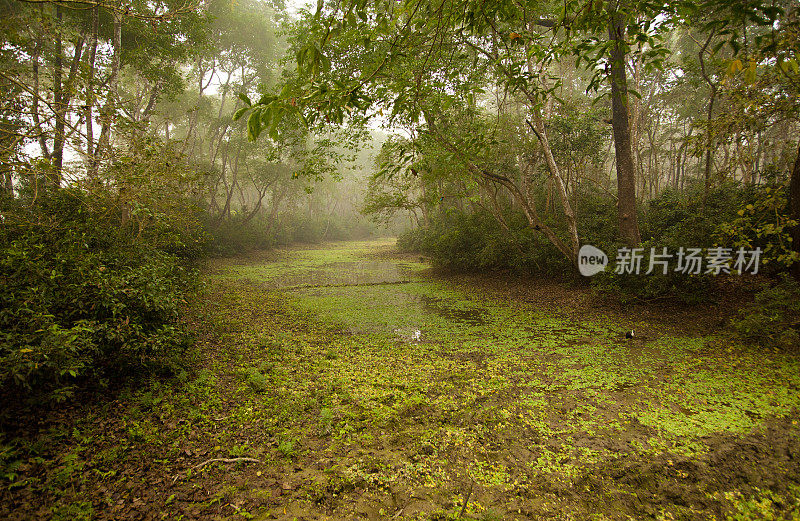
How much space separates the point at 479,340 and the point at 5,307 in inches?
175

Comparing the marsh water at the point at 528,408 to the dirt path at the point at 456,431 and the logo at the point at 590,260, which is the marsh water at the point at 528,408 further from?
the logo at the point at 590,260

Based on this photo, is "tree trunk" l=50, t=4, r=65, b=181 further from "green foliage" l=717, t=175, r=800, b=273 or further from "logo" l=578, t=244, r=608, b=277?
"logo" l=578, t=244, r=608, b=277

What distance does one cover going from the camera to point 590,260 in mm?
6605

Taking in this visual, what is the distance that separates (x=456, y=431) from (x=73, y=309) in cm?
308

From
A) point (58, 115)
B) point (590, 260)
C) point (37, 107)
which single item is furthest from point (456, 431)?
point (590, 260)

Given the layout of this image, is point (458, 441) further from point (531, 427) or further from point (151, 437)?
point (151, 437)

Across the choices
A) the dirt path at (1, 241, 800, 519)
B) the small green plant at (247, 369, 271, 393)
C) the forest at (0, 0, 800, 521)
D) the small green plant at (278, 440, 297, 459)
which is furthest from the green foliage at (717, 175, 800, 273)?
the small green plant at (247, 369, 271, 393)

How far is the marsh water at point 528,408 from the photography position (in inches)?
83.3

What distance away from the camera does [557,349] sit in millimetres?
4301

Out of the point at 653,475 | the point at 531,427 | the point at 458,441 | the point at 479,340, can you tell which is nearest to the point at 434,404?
the point at 458,441

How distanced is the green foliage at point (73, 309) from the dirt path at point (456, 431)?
0.41m

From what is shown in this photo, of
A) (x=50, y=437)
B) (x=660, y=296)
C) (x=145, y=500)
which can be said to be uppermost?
(x=660, y=296)

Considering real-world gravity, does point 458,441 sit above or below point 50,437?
below

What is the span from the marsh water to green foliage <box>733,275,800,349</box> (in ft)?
0.69
